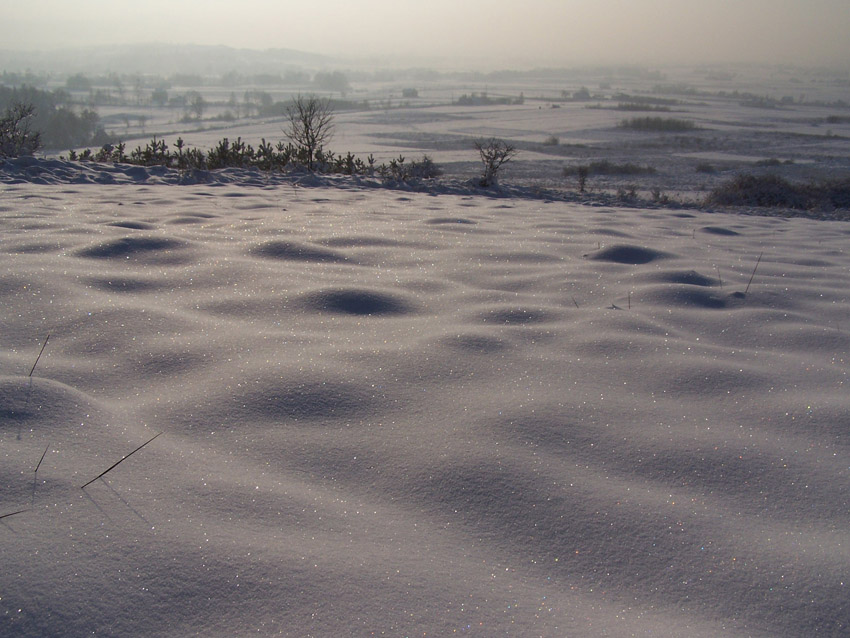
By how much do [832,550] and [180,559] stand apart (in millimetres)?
1225

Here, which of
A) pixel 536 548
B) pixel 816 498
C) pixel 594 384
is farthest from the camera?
pixel 594 384

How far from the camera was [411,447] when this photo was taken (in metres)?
1.36

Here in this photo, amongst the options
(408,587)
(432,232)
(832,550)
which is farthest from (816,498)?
(432,232)

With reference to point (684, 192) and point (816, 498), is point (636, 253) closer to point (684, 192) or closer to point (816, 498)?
point (816, 498)

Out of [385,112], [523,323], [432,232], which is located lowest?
[523,323]

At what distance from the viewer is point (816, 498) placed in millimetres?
1247

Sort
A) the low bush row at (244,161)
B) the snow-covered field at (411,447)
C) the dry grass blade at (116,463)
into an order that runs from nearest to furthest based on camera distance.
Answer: the snow-covered field at (411,447) → the dry grass blade at (116,463) → the low bush row at (244,161)

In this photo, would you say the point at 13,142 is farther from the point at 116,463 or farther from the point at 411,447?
the point at 411,447

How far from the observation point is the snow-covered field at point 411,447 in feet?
3.05

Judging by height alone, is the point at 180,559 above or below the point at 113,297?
below

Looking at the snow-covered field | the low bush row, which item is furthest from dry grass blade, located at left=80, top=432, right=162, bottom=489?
the low bush row

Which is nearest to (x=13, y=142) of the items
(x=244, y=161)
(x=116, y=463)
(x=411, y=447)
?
(x=244, y=161)

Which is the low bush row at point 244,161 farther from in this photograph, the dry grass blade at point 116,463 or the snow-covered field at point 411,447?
the dry grass blade at point 116,463

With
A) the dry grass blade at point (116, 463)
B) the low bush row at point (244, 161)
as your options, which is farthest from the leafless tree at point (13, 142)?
the dry grass blade at point (116, 463)
